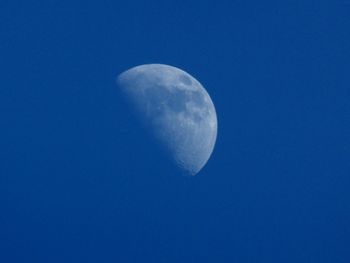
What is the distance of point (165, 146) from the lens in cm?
658

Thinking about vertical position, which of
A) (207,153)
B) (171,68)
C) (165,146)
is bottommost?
(165,146)

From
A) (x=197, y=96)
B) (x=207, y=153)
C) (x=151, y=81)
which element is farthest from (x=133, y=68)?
(x=207, y=153)

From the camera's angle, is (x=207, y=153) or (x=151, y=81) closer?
(x=151, y=81)

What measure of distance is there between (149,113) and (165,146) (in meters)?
0.50

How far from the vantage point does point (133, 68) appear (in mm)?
6926

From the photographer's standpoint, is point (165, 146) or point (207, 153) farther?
point (207, 153)

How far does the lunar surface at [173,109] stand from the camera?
648 cm

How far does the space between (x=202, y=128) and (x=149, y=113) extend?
2.79 ft

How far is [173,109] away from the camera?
21.2ft

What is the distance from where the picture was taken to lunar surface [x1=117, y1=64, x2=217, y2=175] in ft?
21.3

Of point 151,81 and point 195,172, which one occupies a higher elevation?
point 151,81

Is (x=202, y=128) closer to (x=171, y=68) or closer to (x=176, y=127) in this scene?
(x=176, y=127)

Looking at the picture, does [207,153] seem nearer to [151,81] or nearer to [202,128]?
[202,128]

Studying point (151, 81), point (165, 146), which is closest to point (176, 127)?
point (165, 146)
